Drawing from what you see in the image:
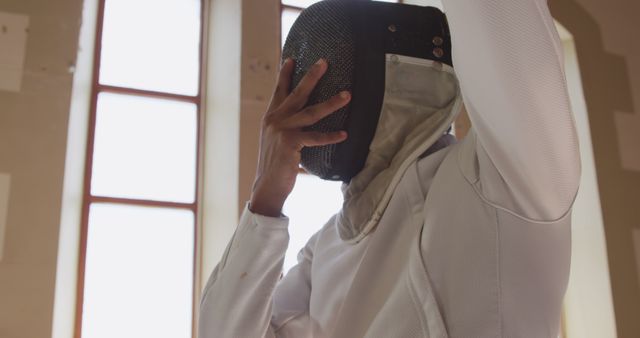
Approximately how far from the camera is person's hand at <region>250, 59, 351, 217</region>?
1027 mm

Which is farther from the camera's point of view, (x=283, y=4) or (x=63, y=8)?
(x=283, y=4)

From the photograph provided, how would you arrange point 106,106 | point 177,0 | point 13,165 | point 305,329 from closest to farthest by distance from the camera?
1. point 305,329
2. point 13,165
3. point 106,106
4. point 177,0

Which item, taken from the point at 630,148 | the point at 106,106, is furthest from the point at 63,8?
the point at 630,148

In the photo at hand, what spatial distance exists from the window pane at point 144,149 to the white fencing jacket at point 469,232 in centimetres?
233

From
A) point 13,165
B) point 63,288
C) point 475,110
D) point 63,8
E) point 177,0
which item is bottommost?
point 63,288

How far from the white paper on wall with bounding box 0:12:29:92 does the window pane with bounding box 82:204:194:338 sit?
0.69 meters

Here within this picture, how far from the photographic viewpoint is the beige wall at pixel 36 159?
2.68 m

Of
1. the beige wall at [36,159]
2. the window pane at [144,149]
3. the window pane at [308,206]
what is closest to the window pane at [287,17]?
the window pane at [144,149]

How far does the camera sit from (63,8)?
10.2 feet

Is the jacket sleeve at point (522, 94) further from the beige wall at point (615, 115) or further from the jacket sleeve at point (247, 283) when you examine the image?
the beige wall at point (615, 115)

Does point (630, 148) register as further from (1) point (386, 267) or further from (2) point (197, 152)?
(1) point (386, 267)

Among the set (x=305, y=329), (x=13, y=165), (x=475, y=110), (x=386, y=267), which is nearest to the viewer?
(x=475, y=110)

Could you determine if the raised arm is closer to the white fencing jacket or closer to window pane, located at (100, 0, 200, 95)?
the white fencing jacket

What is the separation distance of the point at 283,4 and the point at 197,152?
1.08 metres
